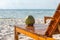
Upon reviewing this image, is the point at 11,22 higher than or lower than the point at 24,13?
higher

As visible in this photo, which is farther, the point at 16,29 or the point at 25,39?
the point at 25,39

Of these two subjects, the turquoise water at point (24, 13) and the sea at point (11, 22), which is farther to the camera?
the turquoise water at point (24, 13)

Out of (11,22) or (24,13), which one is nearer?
(11,22)

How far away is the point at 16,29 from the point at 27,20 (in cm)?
44

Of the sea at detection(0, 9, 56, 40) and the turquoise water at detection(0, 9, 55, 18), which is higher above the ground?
the sea at detection(0, 9, 56, 40)

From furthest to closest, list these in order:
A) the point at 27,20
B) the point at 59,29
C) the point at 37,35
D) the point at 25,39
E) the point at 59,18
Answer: the point at 25,39, the point at 27,20, the point at 37,35, the point at 59,29, the point at 59,18

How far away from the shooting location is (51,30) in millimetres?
2387

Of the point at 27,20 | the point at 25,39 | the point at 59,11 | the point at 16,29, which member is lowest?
the point at 25,39

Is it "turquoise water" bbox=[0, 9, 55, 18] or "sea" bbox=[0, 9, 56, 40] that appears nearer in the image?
"sea" bbox=[0, 9, 56, 40]

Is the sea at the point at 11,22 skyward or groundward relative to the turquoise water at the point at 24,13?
skyward

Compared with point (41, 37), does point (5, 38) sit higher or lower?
lower

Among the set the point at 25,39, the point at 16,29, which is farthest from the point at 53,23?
the point at 25,39

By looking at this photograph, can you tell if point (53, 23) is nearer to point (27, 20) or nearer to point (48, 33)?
point (48, 33)

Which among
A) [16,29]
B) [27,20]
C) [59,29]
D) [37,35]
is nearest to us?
[59,29]
